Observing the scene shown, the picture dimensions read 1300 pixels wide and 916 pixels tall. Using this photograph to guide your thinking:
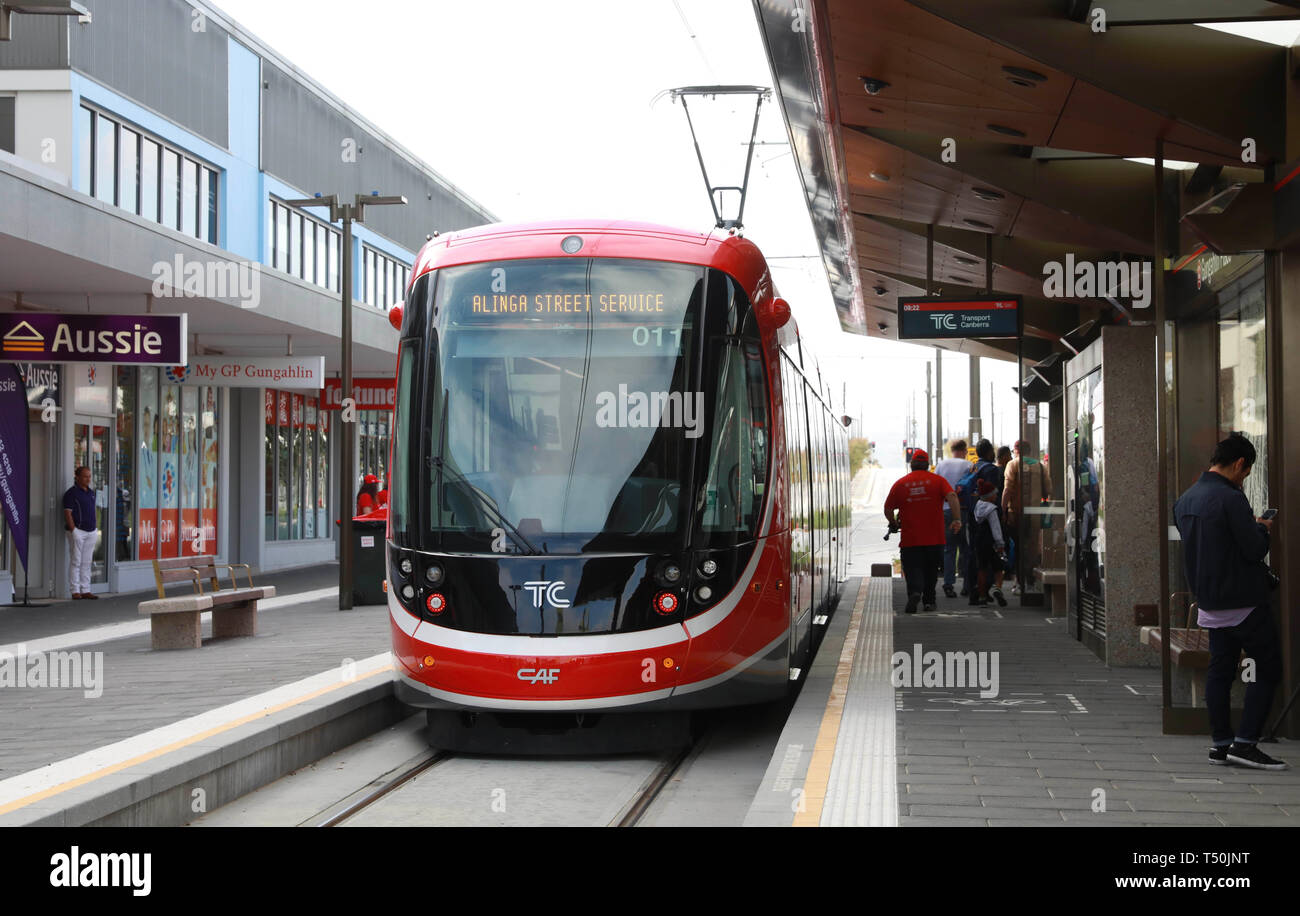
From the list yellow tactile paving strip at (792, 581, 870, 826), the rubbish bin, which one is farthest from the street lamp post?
yellow tactile paving strip at (792, 581, 870, 826)

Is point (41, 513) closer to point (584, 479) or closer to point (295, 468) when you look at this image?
point (295, 468)

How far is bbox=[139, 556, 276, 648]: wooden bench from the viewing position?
41.5ft

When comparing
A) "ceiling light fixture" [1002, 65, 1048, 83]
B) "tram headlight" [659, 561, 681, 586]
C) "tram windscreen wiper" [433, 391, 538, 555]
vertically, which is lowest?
"tram headlight" [659, 561, 681, 586]

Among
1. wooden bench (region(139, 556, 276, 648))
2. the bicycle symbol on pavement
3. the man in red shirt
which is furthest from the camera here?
the man in red shirt

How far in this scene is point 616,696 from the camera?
27.0ft

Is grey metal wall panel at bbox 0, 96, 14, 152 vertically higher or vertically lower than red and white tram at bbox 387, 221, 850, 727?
higher

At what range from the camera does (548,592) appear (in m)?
8.36

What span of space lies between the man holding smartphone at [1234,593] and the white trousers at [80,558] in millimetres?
15619

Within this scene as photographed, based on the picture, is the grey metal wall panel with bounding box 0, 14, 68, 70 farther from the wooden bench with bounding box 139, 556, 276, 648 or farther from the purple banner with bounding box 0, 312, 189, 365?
the wooden bench with bounding box 139, 556, 276, 648

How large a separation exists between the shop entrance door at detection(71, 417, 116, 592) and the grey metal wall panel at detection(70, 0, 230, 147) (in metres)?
5.12

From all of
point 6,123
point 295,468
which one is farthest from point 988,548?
point 295,468

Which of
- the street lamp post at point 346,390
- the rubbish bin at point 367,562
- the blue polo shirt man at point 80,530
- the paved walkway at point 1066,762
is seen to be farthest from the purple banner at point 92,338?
the paved walkway at point 1066,762
